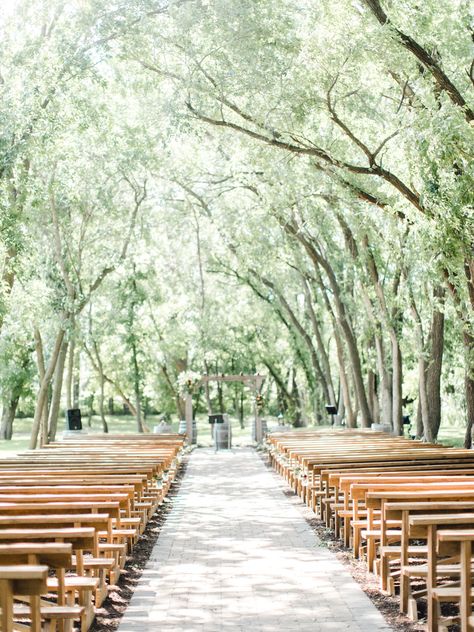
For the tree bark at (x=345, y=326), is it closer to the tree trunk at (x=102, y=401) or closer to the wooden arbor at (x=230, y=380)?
the wooden arbor at (x=230, y=380)

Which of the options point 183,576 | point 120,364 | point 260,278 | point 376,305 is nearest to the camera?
point 183,576

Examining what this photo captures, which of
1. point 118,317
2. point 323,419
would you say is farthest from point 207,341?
point 323,419

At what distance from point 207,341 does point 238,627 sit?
96.7ft

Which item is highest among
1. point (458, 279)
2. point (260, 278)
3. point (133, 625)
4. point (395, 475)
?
point (260, 278)

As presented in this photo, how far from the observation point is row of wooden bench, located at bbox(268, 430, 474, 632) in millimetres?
6203

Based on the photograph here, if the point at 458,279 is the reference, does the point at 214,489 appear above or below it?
below

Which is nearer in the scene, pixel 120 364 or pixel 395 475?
pixel 395 475

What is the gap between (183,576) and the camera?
8.65 meters

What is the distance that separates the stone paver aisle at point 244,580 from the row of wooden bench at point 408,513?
38cm

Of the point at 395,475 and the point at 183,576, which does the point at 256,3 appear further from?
the point at 183,576

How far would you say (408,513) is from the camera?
715cm

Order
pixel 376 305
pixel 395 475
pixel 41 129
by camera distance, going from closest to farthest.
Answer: pixel 395 475
pixel 41 129
pixel 376 305

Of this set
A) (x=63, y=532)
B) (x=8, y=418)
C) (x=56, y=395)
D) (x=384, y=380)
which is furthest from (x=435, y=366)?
(x=8, y=418)

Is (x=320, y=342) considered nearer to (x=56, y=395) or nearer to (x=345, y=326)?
(x=345, y=326)
